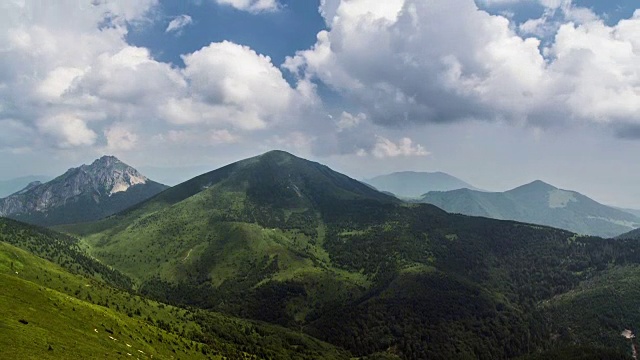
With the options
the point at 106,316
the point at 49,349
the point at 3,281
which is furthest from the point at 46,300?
the point at 49,349

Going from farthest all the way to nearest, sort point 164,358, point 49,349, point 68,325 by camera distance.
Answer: point 164,358
point 68,325
point 49,349

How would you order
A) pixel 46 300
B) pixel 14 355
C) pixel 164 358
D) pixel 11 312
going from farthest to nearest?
pixel 164 358
pixel 46 300
pixel 11 312
pixel 14 355

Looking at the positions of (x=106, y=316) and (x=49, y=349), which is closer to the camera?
(x=49, y=349)

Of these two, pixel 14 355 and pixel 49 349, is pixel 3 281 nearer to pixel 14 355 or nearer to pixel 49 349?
pixel 49 349

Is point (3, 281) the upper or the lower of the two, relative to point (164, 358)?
upper

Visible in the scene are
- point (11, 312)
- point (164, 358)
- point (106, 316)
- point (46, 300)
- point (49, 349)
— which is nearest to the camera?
point (49, 349)

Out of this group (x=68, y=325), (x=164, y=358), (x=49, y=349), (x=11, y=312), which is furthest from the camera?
(x=164, y=358)

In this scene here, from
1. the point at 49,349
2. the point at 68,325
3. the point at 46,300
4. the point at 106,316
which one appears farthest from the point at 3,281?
the point at 49,349

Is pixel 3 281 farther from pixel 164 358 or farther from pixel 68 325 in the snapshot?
pixel 164 358

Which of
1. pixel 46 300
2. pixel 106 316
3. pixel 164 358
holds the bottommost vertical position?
pixel 164 358
